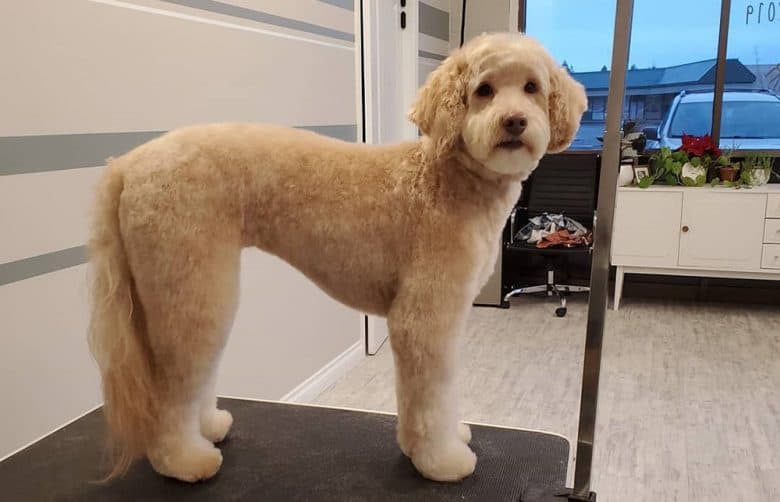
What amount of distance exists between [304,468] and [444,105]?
0.77 meters

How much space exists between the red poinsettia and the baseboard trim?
250cm

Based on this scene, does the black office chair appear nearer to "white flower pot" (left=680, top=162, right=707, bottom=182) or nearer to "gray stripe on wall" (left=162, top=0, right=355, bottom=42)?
"white flower pot" (left=680, top=162, right=707, bottom=182)

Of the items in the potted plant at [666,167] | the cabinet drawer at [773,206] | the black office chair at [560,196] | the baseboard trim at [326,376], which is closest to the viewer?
the baseboard trim at [326,376]

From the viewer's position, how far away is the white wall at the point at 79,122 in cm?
153

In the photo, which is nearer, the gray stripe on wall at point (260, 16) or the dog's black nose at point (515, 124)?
the dog's black nose at point (515, 124)

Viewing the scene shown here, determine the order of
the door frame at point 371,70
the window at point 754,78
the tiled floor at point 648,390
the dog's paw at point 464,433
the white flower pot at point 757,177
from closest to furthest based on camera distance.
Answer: the dog's paw at point 464,433
the tiled floor at point 648,390
the door frame at point 371,70
the white flower pot at point 757,177
the window at point 754,78

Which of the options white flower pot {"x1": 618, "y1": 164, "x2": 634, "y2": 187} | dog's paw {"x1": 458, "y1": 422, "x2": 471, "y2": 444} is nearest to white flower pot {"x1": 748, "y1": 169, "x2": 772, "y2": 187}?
white flower pot {"x1": 618, "y1": 164, "x2": 634, "y2": 187}

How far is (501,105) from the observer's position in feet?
3.64

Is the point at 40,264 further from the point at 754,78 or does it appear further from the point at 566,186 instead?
the point at 754,78

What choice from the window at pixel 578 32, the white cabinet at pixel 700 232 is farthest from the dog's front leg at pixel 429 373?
the window at pixel 578 32

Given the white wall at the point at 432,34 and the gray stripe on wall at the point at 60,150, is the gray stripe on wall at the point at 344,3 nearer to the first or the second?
the white wall at the point at 432,34

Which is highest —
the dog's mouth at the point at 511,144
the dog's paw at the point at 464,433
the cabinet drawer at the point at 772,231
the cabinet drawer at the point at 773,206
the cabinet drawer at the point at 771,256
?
the dog's mouth at the point at 511,144

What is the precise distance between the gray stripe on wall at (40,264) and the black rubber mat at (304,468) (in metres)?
0.36

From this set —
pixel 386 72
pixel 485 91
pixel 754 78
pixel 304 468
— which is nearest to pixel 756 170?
pixel 754 78
